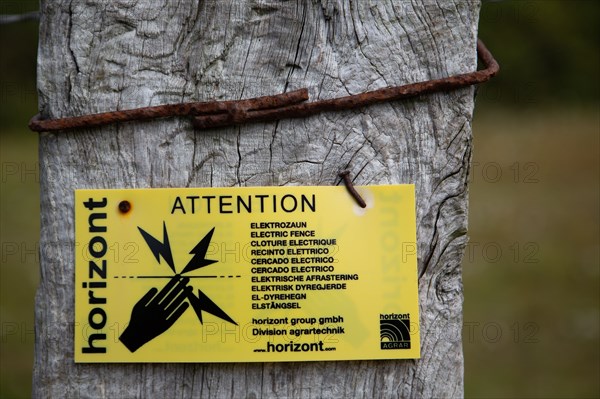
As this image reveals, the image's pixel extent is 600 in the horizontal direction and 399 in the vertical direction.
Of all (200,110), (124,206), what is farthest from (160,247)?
(200,110)

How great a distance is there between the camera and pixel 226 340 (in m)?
1.42

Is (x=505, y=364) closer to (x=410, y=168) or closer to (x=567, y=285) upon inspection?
(x=567, y=285)

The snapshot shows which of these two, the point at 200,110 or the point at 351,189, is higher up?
the point at 200,110

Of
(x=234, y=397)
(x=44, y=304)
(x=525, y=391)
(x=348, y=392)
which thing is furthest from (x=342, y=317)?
(x=525, y=391)

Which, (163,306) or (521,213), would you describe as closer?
(163,306)

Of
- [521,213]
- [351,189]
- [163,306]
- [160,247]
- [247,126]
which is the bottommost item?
[163,306]

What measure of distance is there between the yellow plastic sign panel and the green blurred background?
127 centimetres

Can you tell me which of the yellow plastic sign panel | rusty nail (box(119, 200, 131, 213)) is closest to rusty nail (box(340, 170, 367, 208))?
the yellow plastic sign panel

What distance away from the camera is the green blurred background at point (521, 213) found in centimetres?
476

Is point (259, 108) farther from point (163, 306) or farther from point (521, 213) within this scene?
point (521, 213)

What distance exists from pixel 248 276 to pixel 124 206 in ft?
0.91

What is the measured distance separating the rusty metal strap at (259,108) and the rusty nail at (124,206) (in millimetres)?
158

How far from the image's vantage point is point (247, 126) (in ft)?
4.73

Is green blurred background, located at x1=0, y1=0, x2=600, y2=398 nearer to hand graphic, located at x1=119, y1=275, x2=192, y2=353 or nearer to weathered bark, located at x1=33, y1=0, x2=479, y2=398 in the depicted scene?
weathered bark, located at x1=33, y1=0, x2=479, y2=398
